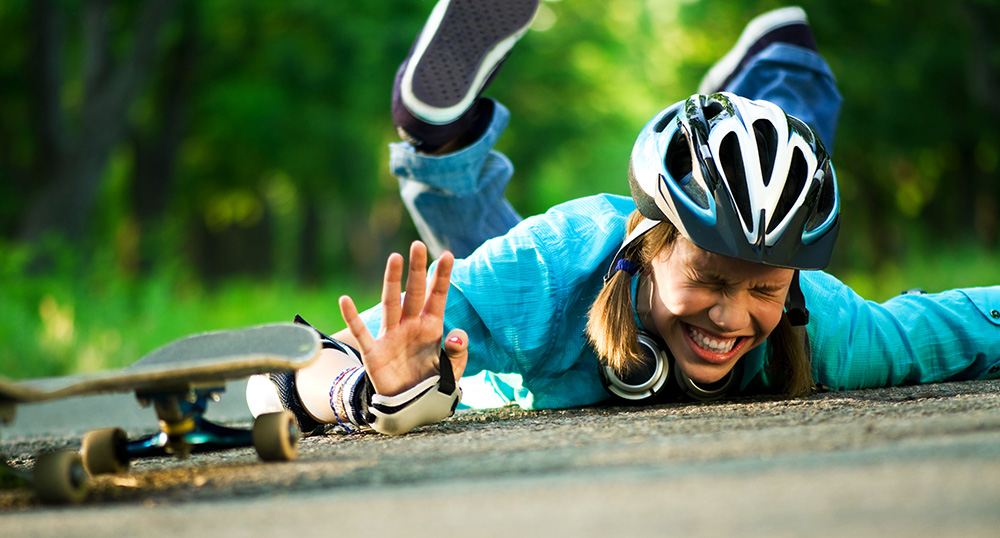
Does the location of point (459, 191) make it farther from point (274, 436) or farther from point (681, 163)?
point (274, 436)

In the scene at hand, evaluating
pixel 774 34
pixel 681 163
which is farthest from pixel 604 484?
pixel 774 34

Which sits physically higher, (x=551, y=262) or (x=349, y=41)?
(x=349, y=41)

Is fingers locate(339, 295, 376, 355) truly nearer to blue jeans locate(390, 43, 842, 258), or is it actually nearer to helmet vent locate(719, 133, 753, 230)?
helmet vent locate(719, 133, 753, 230)

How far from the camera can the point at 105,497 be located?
2016 mm

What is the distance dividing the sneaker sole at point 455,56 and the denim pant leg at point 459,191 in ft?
0.86

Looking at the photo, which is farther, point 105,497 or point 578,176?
point 578,176

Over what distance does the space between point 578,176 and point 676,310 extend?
85.7 feet

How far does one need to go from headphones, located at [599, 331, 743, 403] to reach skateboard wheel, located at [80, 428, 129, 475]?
5.07 feet

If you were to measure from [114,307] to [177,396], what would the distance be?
22.6ft

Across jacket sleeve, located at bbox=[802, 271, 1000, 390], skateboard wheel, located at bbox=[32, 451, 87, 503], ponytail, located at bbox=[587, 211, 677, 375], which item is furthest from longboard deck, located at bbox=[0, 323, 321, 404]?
jacket sleeve, located at bbox=[802, 271, 1000, 390]

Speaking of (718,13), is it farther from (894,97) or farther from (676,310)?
(676,310)

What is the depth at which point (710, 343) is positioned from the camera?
Answer: 302 centimetres

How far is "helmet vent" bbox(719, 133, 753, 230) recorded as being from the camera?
282 centimetres

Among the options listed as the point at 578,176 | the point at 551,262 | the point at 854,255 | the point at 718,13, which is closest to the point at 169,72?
the point at 718,13
